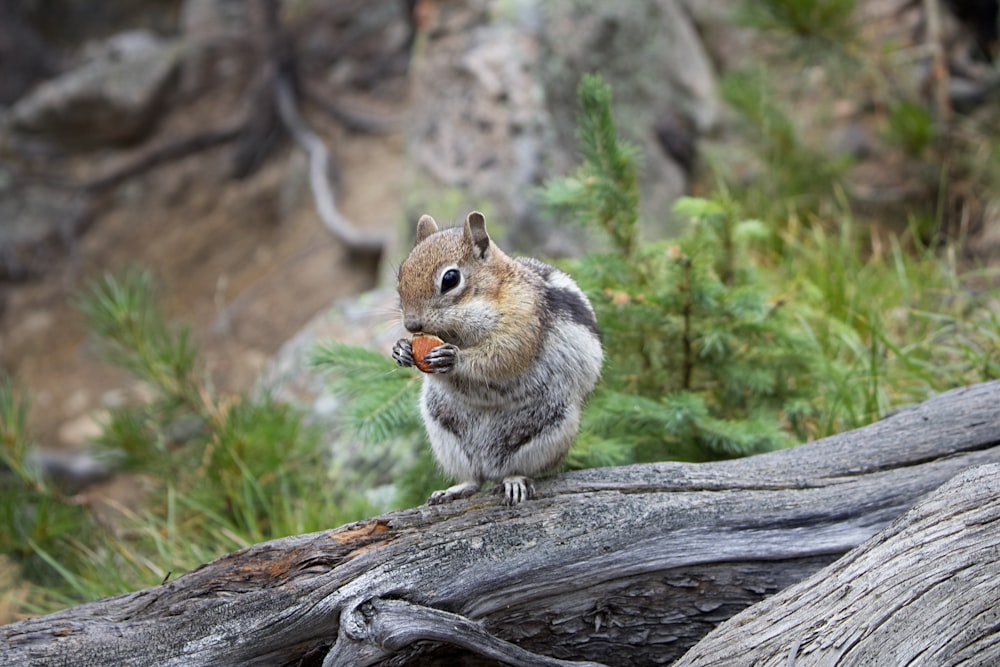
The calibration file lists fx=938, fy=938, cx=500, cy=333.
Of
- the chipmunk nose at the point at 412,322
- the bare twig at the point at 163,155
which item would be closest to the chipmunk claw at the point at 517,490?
the chipmunk nose at the point at 412,322

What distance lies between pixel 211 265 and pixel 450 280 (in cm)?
657

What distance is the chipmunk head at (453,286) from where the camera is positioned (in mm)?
2701

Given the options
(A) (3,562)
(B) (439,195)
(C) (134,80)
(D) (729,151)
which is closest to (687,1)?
(D) (729,151)

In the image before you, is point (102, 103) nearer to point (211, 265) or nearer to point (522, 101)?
point (211, 265)

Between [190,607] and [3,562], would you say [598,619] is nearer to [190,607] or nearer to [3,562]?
[190,607]

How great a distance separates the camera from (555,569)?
2635 mm

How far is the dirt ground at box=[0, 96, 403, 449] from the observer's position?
7664 mm

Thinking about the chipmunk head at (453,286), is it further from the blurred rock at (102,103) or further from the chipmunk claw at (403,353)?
the blurred rock at (102,103)

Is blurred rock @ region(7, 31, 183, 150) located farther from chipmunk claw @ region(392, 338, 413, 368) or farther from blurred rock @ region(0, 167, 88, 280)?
chipmunk claw @ region(392, 338, 413, 368)

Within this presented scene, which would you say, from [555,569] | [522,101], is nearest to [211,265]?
[522,101]

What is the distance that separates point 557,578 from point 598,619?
0.17 m

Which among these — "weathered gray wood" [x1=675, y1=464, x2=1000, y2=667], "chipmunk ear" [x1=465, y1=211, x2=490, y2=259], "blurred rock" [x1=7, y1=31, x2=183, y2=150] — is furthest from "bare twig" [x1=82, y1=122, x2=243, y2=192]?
"weathered gray wood" [x1=675, y1=464, x2=1000, y2=667]

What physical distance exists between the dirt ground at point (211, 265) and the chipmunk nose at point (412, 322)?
478cm

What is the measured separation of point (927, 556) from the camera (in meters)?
2.37
